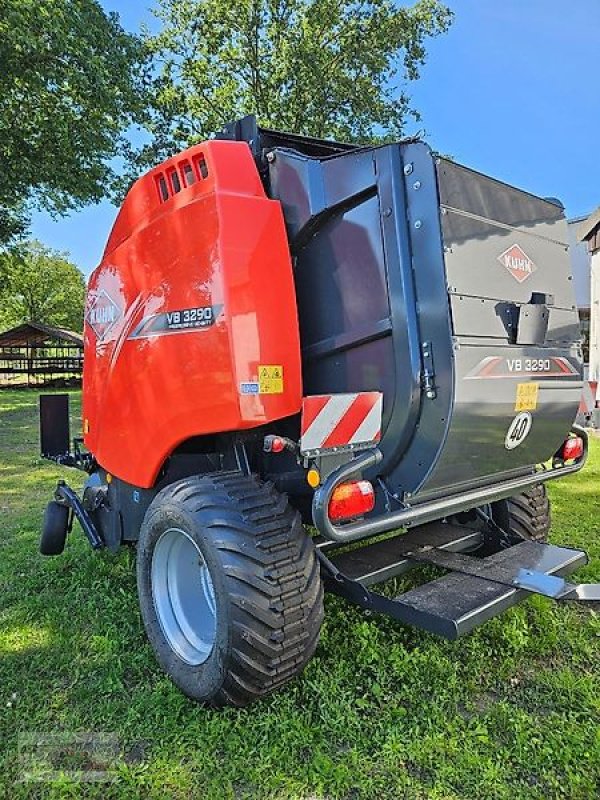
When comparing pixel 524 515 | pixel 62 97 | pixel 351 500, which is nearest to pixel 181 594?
pixel 351 500

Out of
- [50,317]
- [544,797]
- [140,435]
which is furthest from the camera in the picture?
[50,317]

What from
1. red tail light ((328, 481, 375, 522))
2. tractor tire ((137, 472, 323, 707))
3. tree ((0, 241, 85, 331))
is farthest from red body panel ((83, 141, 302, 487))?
tree ((0, 241, 85, 331))

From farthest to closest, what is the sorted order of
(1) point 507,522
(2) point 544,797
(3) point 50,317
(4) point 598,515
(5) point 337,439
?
(3) point 50,317 → (4) point 598,515 → (1) point 507,522 → (5) point 337,439 → (2) point 544,797

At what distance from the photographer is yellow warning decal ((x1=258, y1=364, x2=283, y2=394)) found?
8.41 feet

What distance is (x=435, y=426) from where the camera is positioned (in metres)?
2.50

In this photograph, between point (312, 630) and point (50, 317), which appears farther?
point (50, 317)

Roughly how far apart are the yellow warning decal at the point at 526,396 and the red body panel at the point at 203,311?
1.03 metres

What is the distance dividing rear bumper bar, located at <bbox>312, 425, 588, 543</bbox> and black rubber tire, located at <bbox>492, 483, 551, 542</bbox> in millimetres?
406

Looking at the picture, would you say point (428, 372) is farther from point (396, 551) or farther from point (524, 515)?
point (524, 515)

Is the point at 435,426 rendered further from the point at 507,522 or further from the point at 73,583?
the point at 73,583

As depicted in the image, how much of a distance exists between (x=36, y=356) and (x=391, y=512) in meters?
31.6

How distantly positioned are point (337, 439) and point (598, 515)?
4.01 metres

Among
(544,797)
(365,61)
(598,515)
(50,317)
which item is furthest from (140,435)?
(50,317)

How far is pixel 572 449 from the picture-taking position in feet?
11.4
